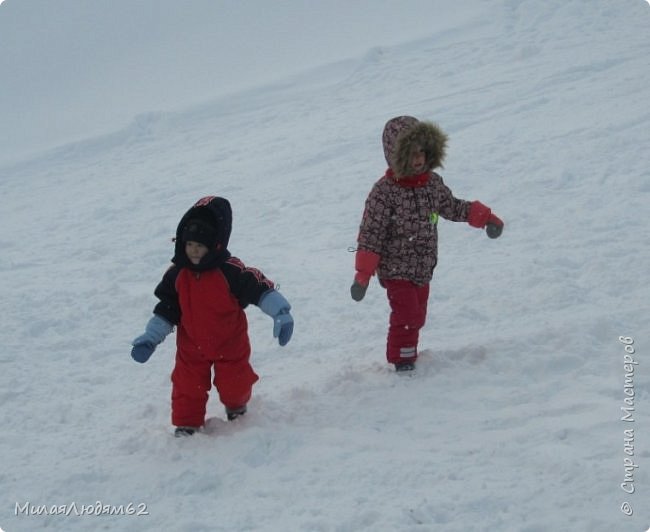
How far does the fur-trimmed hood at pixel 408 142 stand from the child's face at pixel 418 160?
2 centimetres

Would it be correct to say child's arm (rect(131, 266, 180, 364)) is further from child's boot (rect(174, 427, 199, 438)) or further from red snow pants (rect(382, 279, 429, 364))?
red snow pants (rect(382, 279, 429, 364))

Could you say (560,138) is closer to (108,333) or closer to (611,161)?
(611,161)

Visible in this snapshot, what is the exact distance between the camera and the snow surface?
3.56m

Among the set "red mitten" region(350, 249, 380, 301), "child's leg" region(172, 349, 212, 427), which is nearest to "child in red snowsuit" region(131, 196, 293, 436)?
"child's leg" region(172, 349, 212, 427)

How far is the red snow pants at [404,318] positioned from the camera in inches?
182

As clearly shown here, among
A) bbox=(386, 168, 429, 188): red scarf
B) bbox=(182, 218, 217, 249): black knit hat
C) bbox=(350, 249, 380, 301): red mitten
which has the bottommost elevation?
bbox=(350, 249, 380, 301): red mitten

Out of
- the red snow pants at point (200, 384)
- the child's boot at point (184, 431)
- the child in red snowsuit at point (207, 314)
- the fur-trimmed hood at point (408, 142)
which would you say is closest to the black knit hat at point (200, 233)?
the child in red snowsuit at point (207, 314)

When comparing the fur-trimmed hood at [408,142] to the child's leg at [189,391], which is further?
the fur-trimmed hood at [408,142]

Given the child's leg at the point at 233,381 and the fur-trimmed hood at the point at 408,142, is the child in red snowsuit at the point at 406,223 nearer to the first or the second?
the fur-trimmed hood at the point at 408,142

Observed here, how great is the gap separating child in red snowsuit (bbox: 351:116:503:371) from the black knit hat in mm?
848

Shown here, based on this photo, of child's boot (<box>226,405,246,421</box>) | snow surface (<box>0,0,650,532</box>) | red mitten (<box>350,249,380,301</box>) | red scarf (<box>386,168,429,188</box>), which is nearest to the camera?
snow surface (<box>0,0,650,532</box>)

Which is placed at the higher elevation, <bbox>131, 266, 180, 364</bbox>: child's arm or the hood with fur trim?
the hood with fur trim

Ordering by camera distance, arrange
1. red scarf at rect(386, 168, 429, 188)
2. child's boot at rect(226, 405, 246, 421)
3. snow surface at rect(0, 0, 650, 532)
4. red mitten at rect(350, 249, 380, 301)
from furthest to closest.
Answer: red scarf at rect(386, 168, 429, 188) → red mitten at rect(350, 249, 380, 301) → child's boot at rect(226, 405, 246, 421) → snow surface at rect(0, 0, 650, 532)

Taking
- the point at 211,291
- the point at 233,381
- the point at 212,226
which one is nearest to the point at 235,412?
the point at 233,381
